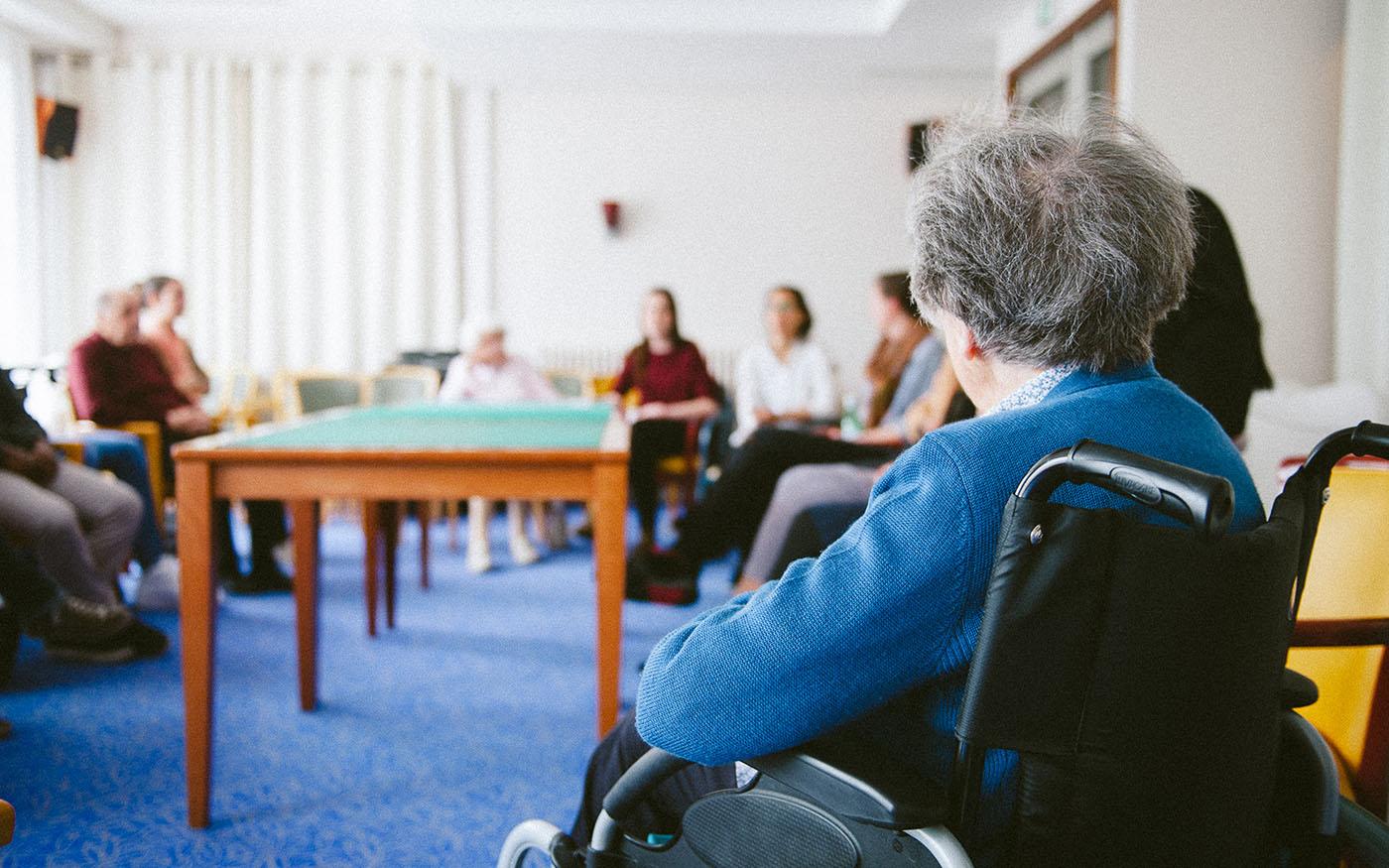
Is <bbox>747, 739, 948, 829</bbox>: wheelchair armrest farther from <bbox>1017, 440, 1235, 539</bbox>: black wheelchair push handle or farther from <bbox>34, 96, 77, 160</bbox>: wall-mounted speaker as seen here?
<bbox>34, 96, 77, 160</bbox>: wall-mounted speaker

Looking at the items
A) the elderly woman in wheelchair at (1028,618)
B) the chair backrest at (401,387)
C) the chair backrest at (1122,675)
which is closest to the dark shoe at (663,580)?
the elderly woman in wheelchair at (1028,618)

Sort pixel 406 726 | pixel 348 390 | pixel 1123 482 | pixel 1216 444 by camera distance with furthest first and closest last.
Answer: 1. pixel 348 390
2. pixel 406 726
3. pixel 1216 444
4. pixel 1123 482

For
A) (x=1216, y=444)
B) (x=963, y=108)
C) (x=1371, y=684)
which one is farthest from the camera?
(x=1371, y=684)

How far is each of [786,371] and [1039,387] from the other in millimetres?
3943

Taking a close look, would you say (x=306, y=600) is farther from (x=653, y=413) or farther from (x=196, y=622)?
(x=653, y=413)

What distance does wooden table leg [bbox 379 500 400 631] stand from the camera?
125 inches

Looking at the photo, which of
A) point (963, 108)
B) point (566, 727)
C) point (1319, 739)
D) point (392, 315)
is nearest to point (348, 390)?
point (392, 315)

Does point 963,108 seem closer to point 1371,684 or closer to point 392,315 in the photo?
point 1371,684

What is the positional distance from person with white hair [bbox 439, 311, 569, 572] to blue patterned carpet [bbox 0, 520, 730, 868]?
2.70 feet

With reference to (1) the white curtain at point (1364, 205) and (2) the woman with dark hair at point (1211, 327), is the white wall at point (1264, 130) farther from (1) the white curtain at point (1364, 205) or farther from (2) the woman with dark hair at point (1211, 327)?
(2) the woman with dark hair at point (1211, 327)

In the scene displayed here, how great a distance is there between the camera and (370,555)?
3.02m

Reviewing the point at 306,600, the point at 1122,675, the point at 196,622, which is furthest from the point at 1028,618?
the point at 306,600

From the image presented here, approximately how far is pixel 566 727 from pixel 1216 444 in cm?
190

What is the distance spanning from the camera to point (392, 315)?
673 centimetres
